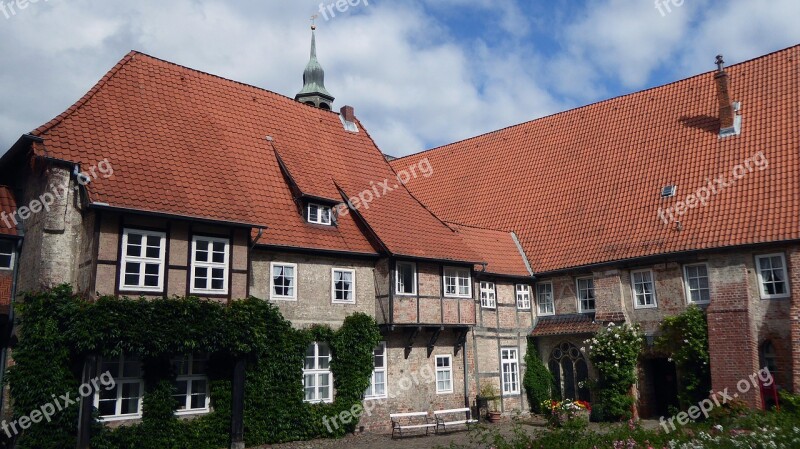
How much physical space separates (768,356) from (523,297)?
8.00m

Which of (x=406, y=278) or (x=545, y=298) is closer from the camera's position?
(x=406, y=278)

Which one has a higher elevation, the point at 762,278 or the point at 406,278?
the point at 406,278

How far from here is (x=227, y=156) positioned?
18359 millimetres

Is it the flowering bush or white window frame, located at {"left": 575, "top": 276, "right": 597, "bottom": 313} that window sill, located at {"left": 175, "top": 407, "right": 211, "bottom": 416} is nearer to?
the flowering bush

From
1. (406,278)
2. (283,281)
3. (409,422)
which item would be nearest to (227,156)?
(283,281)

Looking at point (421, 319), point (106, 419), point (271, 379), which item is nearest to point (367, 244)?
point (421, 319)

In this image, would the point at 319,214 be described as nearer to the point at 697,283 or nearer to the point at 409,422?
the point at 409,422

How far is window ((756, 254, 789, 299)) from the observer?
18.7 m

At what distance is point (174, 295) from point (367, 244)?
6.11 meters

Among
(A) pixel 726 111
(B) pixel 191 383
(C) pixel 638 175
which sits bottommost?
(B) pixel 191 383

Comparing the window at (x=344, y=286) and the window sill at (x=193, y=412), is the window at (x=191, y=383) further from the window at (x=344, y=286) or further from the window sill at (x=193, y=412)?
the window at (x=344, y=286)

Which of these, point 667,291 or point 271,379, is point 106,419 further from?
point 667,291

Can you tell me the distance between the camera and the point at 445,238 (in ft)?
69.1

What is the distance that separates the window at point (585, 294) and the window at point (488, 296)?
296cm
